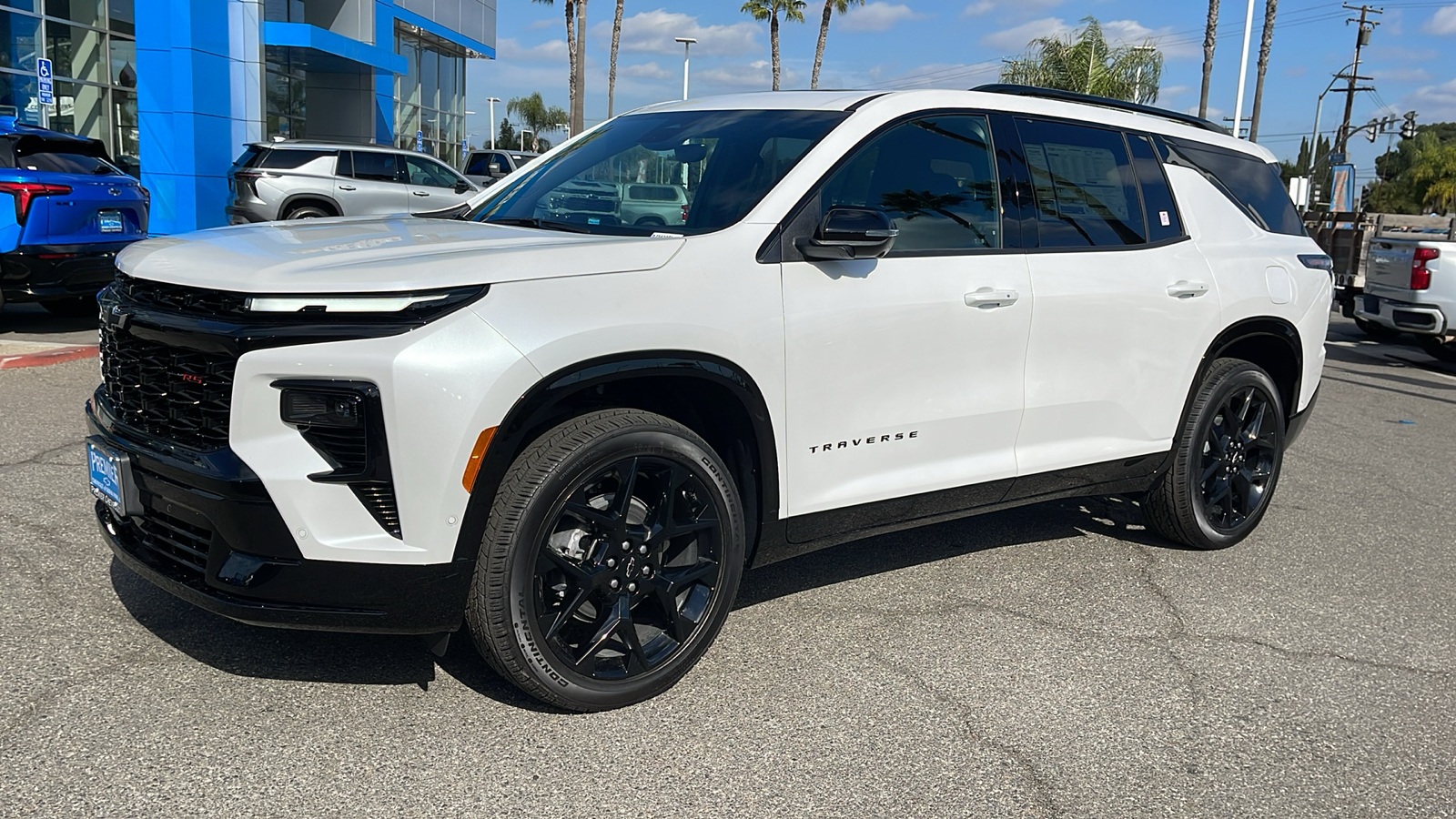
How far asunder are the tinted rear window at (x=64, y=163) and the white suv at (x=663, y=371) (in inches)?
258

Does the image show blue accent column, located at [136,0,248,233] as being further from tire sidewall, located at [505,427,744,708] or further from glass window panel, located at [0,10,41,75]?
tire sidewall, located at [505,427,744,708]

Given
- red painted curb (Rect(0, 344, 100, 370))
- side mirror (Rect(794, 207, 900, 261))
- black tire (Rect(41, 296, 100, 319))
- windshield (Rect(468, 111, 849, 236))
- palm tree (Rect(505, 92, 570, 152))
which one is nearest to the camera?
side mirror (Rect(794, 207, 900, 261))

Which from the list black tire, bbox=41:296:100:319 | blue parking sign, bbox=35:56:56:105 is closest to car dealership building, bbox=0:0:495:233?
blue parking sign, bbox=35:56:56:105

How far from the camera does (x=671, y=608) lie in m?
3.51

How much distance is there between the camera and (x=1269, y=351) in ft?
18.4

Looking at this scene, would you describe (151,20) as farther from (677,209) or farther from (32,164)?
(677,209)

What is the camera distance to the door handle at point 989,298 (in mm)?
4078

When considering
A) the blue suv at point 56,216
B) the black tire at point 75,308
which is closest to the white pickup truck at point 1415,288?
the blue suv at point 56,216

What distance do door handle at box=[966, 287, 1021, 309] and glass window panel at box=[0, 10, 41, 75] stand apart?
61.6 feet

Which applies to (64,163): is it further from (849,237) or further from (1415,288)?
(1415,288)

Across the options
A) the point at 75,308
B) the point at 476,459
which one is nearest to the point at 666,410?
the point at 476,459

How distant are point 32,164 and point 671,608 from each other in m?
8.25

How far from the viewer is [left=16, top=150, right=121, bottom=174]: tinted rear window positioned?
928 cm

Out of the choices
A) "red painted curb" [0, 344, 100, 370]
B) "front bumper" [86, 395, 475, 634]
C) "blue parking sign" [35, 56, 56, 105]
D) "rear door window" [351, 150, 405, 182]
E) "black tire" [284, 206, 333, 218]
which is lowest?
"red painted curb" [0, 344, 100, 370]
